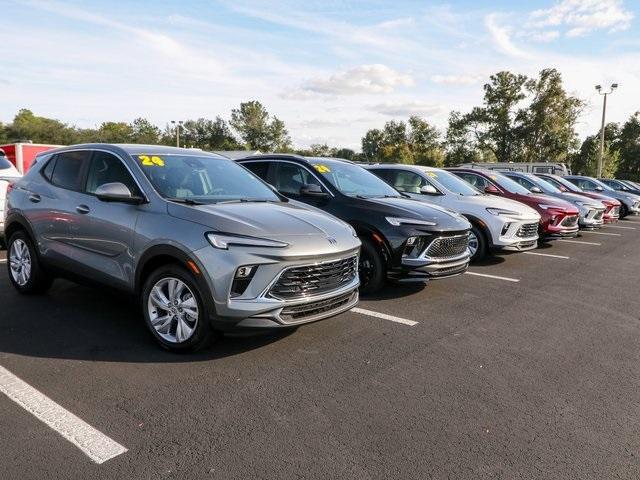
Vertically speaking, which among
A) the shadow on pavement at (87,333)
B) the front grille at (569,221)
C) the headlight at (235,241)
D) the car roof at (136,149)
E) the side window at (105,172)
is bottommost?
the shadow on pavement at (87,333)

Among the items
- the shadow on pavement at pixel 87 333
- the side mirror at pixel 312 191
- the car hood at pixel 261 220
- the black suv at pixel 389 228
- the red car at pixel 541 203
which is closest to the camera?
the car hood at pixel 261 220

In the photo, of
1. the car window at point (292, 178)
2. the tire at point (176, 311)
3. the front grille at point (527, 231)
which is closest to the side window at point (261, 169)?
the car window at point (292, 178)

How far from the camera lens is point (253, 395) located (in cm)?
344

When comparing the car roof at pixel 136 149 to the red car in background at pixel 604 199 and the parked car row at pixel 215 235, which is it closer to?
the parked car row at pixel 215 235

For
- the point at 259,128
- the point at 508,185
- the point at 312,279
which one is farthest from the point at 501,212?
the point at 259,128

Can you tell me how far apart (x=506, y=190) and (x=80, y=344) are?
9196mm

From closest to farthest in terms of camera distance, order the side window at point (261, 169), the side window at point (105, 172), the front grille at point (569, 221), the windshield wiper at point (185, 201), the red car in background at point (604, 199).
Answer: the windshield wiper at point (185, 201) < the side window at point (105, 172) < the side window at point (261, 169) < the front grille at point (569, 221) < the red car in background at point (604, 199)

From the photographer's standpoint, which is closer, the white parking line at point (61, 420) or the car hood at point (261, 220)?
the white parking line at point (61, 420)

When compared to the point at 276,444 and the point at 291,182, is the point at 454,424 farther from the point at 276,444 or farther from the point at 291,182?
the point at 291,182

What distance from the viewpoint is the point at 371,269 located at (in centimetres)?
598

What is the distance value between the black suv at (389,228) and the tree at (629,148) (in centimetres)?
7235

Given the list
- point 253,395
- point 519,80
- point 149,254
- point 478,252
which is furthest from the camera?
point 519,80

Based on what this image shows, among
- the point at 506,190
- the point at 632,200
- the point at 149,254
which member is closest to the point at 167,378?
the point at 149,254

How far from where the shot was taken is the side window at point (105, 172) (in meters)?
4.59
